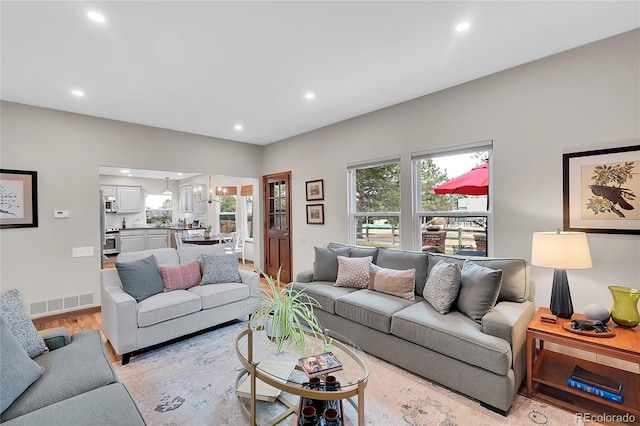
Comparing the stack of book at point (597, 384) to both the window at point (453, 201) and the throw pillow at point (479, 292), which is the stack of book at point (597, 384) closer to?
the throw pillow at point (479, 292)

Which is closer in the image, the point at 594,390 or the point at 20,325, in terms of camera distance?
the point at 20,325

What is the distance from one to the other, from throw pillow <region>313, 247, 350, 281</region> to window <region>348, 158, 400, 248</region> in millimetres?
636

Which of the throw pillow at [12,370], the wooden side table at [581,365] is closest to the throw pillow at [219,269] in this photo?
the throw pillow at [12,370]

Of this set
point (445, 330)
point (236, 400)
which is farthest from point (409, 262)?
point (236, 400)

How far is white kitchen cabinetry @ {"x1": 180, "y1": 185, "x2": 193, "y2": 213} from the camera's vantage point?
9.22 meters

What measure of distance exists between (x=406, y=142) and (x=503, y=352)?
255cm

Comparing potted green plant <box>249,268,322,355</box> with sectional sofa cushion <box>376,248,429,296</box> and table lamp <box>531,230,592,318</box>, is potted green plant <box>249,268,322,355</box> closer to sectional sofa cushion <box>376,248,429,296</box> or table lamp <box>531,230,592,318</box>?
sectional sofa cushion <box>376,248,429,296</box>

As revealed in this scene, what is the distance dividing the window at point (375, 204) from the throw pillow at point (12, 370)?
11.6 feet

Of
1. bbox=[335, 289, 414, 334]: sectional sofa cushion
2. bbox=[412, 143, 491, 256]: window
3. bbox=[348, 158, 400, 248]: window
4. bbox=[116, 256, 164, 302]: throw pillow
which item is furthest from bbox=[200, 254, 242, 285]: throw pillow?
bbox=[412, 143, 491, 256]: window

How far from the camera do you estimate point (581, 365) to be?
229 cm

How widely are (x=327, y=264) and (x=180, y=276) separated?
173cm

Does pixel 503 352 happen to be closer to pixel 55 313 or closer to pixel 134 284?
pixel 134 284

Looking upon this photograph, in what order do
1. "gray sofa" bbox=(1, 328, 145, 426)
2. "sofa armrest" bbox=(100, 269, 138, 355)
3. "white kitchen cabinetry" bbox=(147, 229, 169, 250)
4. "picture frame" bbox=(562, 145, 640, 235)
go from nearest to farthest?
1. "gray sofa" bbox=(1, 328, 145, 426)
2. "picture frame" bbox=(562, 145, 640, 235)
3. "sofa armrest" bbox=(100, 269, 138, 355)
4. "white kitchen cabinetry" bbox=(147, 229, 169, 250)

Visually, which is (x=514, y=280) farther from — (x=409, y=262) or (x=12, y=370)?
(x=12, y=370)
